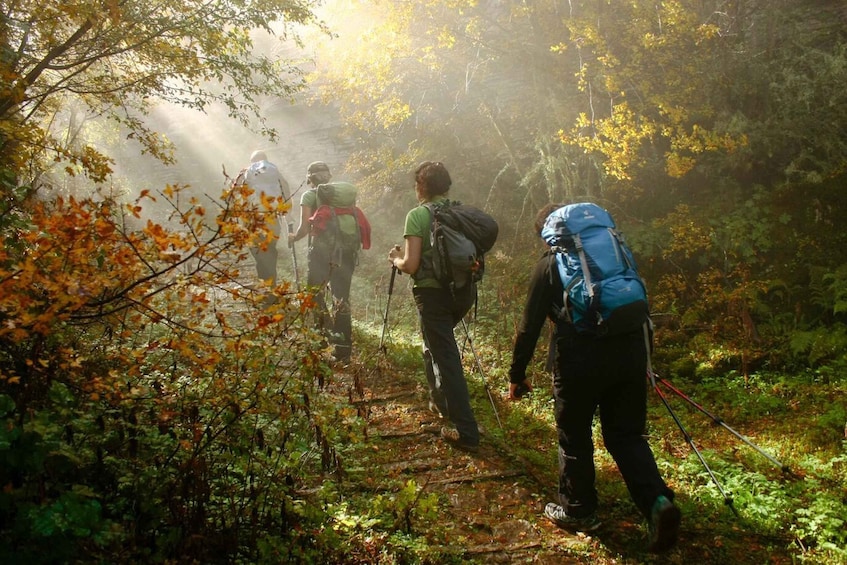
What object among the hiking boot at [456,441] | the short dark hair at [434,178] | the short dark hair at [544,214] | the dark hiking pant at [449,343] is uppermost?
the short dark hair at [434,178]

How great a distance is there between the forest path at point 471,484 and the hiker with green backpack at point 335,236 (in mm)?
1277

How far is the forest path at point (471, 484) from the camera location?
3590 mm

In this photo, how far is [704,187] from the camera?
29.9 feet

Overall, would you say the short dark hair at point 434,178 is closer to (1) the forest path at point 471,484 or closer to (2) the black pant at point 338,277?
(1) the forest path at point 471,484

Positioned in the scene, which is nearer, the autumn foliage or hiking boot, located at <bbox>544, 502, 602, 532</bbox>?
the autumn foliage

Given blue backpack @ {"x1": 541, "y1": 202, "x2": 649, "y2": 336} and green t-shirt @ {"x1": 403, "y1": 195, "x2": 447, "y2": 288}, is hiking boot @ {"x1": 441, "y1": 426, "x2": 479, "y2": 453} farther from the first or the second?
blue backpack @ {"x1": 541, "y1": 202, "x2": 649, "y2": 336}

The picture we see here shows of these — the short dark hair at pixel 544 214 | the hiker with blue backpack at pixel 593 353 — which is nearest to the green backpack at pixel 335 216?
the short dark hair at pixel 544 214

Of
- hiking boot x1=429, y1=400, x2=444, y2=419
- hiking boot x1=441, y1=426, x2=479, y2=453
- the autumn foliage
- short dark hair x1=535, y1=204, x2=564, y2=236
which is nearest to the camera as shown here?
the autumn foliage

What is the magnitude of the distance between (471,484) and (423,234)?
2211mm

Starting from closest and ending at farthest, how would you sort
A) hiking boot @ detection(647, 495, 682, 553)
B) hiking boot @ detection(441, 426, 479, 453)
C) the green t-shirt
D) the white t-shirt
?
hiking boot @ detection(647, 495, 682, 553) < the green t-shirt < hiking boot @ detection(441, 426, 479, 453) < the white t-shirt

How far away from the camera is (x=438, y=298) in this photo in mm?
4859

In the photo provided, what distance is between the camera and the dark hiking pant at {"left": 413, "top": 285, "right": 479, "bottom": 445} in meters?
4.87

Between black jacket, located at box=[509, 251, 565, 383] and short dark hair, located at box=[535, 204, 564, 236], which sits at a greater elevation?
short dark hair, located at box=[535, 204, 564, 236]

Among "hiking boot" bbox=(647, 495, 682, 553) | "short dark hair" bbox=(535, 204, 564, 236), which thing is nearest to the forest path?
"hiking boot" bbox=(647, 495, 682, 553)
